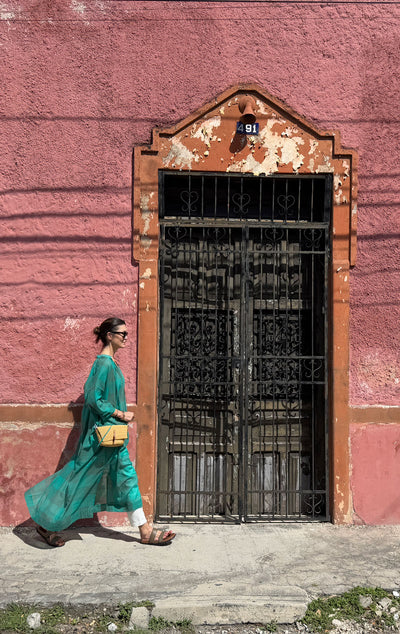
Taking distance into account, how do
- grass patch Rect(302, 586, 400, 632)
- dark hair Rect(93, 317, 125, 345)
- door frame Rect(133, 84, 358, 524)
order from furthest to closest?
door frame Rect(133, 84, 358, 524)
dark hair Rect(93, 317, 125, 345)
grass patch Rect(302, 586, 400, 632)

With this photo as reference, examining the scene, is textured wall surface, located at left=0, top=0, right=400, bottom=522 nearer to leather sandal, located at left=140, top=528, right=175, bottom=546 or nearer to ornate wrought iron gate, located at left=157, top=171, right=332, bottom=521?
ornate wrought iron gate, located at left=157, top=171, right=332, bottom=521

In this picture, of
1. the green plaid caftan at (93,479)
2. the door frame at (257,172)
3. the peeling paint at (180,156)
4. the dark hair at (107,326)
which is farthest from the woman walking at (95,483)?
the peeling paint at (180,156)

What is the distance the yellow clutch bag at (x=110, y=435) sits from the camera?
4328mm

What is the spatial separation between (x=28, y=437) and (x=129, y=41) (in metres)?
3.29

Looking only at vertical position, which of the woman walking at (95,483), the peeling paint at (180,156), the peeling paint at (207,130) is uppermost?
the peeling paint at (207,130)

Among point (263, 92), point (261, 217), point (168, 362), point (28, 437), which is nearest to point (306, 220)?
point (261, 217)

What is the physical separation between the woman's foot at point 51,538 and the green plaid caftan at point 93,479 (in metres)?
0.11

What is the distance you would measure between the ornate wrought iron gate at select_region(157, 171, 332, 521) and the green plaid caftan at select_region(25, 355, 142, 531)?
784 millimetres

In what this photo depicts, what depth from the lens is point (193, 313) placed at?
5336mm

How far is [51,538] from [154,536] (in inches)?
28.6

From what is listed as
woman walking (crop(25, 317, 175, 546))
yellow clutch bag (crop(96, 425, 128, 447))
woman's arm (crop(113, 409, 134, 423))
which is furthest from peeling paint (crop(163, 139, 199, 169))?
yellow clutch bag (crop(96, 425, 128, 447))

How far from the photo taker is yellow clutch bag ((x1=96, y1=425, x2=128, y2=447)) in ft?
14.2

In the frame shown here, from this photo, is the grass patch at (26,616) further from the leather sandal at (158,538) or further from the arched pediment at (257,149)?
the arched pediment at (257,149)

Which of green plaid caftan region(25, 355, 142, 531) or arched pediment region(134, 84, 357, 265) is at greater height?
arched pediment region(134, 84, 357, 265)
